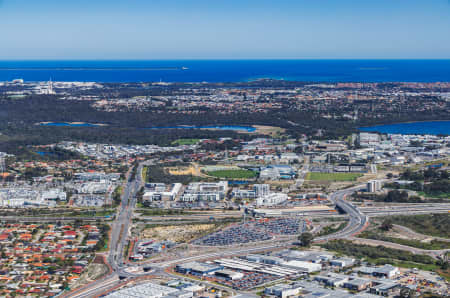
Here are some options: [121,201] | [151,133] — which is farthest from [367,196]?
[151,133]

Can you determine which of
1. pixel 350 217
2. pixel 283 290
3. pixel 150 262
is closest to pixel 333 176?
pixel 350 217

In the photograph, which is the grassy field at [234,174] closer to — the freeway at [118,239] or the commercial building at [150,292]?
the freeway at [118,239]

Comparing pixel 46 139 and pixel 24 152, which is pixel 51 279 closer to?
pixel 24 152

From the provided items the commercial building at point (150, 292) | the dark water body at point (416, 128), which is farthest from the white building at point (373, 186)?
the dark water body at point (416, 128)

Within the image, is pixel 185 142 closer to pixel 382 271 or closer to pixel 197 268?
pixel 197 268

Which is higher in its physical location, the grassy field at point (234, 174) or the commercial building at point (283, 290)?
the grassy field at point (234, 174)

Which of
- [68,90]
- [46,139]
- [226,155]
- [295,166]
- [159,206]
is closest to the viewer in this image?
[159,206]
